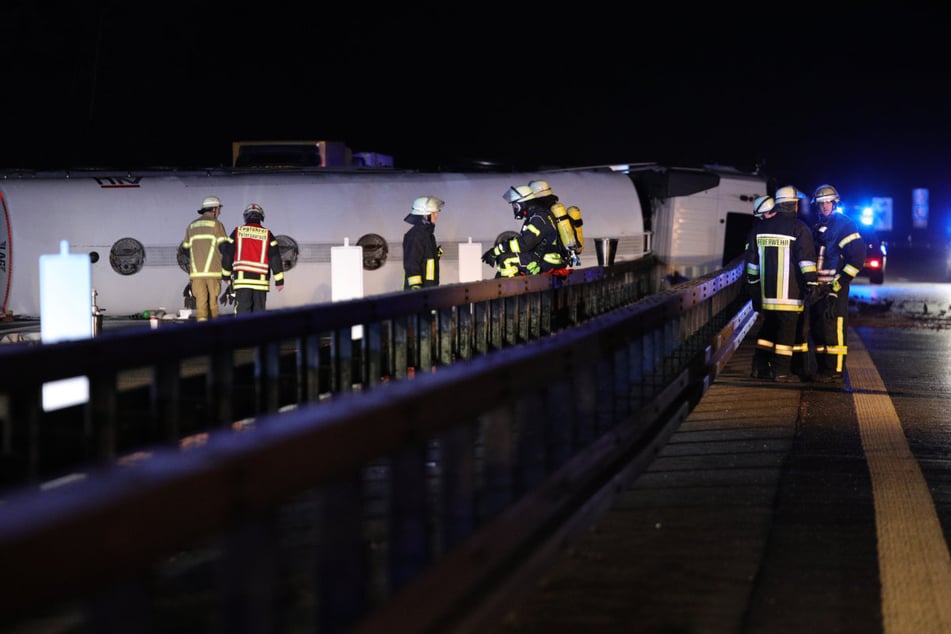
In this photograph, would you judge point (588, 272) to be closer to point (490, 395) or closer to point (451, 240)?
point (451, 240)

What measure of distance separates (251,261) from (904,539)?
13000 millimetres

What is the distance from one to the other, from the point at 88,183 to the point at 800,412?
1945 cm

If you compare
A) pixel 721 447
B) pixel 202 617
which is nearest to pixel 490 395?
pixel 202 617

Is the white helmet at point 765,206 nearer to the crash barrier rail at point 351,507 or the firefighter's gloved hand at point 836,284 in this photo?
the firefighter's gloved hand at point 836,284

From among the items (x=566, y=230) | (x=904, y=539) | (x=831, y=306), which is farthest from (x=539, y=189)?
(x=904, y=539)

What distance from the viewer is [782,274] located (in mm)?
13914

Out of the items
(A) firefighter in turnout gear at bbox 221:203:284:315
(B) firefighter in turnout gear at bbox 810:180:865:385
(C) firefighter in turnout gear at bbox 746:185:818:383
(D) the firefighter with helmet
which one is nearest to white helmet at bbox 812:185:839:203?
(B) firefighter in turnout gear at bbox 810:180:865:385

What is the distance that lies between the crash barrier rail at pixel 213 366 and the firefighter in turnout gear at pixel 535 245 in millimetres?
1638

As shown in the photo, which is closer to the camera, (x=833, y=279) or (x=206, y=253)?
(x=833, y=279)

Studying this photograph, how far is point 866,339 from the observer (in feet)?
69.2

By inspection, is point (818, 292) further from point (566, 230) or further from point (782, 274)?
point (566, 230)

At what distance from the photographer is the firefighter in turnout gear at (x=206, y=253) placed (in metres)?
19.9

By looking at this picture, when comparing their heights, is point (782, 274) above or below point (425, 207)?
below

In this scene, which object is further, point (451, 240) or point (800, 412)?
point (451, 240)
